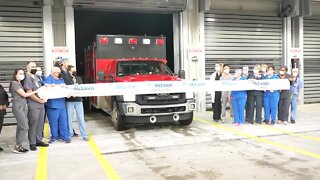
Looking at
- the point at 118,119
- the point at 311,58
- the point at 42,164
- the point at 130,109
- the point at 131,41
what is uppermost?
the point at 131,41

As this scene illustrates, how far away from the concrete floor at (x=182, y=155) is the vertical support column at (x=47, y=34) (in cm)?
284

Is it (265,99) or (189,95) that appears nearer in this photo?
(189,95)

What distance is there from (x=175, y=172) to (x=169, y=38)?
1218cm

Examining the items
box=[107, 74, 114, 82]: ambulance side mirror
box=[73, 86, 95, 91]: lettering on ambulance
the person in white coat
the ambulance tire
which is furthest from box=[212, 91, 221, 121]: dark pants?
box=[73, 86, 95, 91]: lettering on ambulance

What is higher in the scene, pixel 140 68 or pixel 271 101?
pixel 140 68

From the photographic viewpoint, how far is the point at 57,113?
736cm

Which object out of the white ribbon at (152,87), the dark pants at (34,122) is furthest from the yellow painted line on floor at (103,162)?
the white ribbon at (152,87)

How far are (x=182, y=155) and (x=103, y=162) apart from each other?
143 cm

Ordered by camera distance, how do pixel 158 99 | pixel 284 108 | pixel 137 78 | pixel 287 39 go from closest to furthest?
1. pixel 158 99
2. pixel 137 78
3. pixel 284 108
4. pixel 287 39

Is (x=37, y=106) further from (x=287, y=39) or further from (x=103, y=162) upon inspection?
(x=287, y=39)

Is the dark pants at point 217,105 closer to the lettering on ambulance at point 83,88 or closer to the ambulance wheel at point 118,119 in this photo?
the ambulance wheel at point 118,119

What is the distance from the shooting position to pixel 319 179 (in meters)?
4.75

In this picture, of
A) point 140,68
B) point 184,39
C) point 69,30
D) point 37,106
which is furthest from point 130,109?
point 184,39

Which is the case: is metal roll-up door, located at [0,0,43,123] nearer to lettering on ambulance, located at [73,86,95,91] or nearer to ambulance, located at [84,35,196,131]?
ambulance, located at [84,35,196,131]
